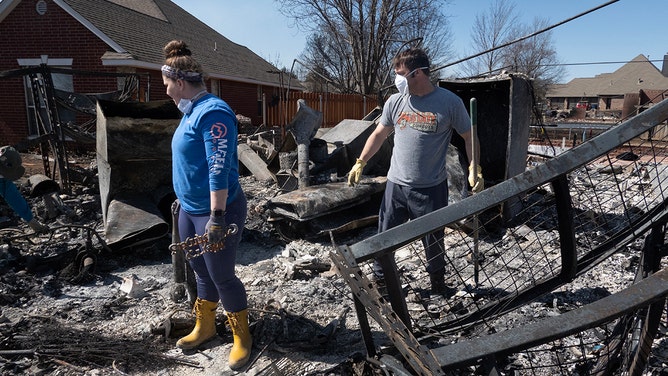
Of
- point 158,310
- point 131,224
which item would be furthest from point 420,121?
point 131,224

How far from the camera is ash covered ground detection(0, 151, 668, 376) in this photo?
2.83m

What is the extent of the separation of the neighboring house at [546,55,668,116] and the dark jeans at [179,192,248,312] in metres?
50.4

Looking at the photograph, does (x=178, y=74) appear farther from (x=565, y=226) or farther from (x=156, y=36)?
(x=156, y=36)

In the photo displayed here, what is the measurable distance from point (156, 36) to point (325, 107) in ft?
20.6

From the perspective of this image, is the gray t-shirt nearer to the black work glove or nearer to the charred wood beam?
the charred wood beam

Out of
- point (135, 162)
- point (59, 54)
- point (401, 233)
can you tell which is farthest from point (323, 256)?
point (59, 54)

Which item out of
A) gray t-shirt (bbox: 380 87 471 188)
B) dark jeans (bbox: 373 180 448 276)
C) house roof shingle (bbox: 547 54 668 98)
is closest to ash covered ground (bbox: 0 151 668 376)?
dark jeans (bbox: 373 180 448 276)

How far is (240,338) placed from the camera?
2.84 metres

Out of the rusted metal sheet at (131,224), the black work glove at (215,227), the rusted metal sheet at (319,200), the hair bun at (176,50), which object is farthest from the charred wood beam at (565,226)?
the rusted metal sheet at (131,224)

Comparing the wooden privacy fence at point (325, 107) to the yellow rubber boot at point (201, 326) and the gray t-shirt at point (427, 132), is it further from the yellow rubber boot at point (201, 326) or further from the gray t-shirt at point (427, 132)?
the yellow rubber boot at point (201, 326)

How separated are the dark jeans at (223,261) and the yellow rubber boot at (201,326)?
121 millimetres

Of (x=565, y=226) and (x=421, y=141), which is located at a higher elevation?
(x=421, y=141)

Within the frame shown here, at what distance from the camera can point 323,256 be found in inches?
187

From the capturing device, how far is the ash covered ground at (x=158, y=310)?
9.27 ft
